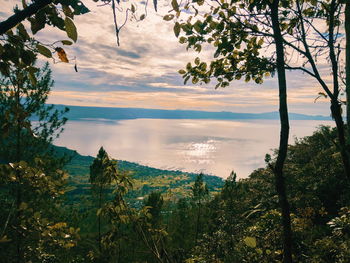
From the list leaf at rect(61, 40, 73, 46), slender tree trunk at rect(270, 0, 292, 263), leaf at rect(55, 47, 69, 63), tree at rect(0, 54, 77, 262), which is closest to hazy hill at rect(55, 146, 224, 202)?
tree at rect(0, 54, 77, 262)

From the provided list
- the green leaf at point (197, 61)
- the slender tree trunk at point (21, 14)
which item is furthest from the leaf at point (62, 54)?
the green leaf at point (197, 61)

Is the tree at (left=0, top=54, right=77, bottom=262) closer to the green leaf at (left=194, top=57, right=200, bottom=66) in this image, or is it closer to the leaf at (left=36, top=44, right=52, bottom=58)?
the leaf at (left=36, top=44, right=52, bottom=58)

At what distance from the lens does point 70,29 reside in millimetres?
1137

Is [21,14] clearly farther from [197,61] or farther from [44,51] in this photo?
[197,61]

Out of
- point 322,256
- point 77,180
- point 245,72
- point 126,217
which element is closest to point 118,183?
point 126,217

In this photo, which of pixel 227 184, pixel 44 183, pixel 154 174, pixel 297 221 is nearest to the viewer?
pixel 44 183

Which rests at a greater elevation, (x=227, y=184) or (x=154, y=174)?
(x=227, y=184)

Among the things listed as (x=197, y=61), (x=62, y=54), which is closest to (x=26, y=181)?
(x=62, y=54)

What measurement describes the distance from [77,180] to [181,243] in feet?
479

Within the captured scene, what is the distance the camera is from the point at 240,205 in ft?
64.6

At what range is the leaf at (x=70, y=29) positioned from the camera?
1130mm

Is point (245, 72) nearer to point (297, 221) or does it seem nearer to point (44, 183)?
point (44, 183)

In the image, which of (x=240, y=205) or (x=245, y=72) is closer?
(x=245, y=72)

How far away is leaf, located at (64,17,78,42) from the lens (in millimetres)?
1130
